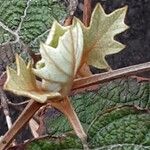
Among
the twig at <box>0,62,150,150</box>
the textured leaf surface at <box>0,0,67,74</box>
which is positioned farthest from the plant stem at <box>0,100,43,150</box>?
the textured leaf surface at <box>0,0,67,74</box>

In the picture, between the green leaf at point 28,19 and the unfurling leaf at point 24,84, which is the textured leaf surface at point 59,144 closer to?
the unfurling leaf at point 24,84

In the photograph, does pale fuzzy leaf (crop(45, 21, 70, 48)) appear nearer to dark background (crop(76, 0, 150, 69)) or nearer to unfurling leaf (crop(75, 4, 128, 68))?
unfurling leaf (crop(75, 4, 128, 68))

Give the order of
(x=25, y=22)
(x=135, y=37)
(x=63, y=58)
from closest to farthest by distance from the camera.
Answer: (x=63, y=58)
(x=25, y=22)
(x=135, y=37)

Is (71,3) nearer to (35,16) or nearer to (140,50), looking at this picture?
(35,16)

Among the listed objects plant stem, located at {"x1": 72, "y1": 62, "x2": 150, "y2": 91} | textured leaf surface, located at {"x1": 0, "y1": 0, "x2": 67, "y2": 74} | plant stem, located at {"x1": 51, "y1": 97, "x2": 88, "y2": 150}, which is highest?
textured leaf surface, located at {"x1": 0, "y1": 0, "x2": 67, "y2": 74}

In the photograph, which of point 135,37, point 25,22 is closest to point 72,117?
point 25,22

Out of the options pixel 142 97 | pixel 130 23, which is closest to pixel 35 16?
pixel 142 97

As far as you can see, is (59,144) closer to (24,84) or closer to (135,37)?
(24,84)

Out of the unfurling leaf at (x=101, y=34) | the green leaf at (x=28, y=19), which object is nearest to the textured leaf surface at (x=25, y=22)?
the green leaf at (x=28, y=19)
